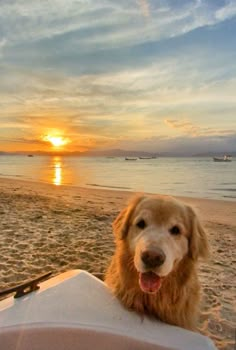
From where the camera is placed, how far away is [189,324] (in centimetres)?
315

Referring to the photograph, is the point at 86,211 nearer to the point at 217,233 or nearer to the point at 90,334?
the point at 217,233

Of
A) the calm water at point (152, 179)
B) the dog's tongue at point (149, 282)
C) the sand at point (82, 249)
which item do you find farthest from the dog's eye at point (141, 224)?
the calm water at point (152, 179)

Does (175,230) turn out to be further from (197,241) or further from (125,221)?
(125,221)

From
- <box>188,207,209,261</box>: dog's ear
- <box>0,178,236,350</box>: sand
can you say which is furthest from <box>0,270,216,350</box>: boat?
<box>0,178,236,350</box>: sand

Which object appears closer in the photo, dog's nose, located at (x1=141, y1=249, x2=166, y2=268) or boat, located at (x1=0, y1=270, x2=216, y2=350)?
boat, located at (x1=0, y1=270, x2=216, y2=350)

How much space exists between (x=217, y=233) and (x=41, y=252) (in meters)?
5.02

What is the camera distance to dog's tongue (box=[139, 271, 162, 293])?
2895mm

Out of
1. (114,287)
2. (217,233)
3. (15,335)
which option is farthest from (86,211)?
(15,335)

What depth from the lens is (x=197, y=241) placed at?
3.27m

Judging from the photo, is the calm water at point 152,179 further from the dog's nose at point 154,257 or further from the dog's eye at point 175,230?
the dog's nose at point 154,257

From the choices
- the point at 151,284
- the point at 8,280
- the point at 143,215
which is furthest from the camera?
the point at 8,280

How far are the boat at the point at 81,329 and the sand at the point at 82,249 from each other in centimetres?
158

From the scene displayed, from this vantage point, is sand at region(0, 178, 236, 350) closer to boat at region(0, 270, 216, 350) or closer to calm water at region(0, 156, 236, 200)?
boat at region(0, 270, 216, 350)

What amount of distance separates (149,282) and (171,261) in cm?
33
